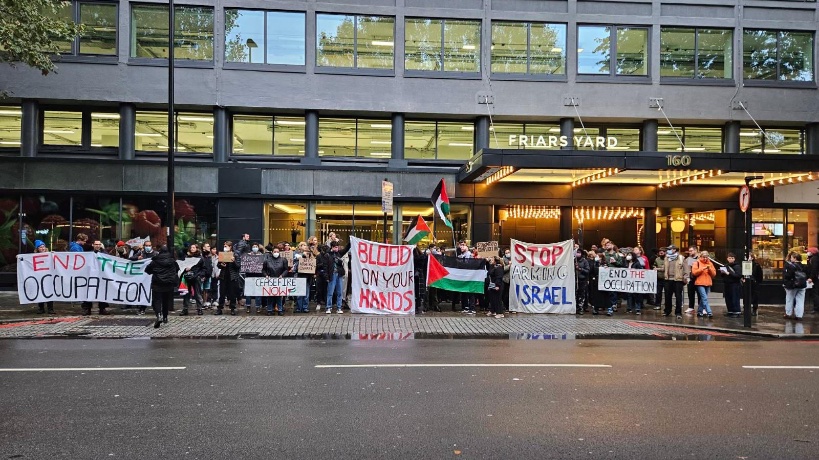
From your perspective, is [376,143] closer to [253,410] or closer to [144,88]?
[144,88]

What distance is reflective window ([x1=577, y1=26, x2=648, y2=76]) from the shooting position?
23672mm

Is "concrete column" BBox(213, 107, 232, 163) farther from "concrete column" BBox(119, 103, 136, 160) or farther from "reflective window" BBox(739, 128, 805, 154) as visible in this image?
"reflective window" BBox(739, 128, 805, 154)

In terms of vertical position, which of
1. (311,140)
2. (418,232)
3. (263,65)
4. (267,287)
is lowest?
(267,287)

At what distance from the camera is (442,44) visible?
2334 centimetres

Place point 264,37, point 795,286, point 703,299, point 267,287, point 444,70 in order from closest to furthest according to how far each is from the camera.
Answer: point 267,287, point 795,286, point 703,299, point 264,37, point 444,70

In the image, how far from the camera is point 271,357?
9.75 meters

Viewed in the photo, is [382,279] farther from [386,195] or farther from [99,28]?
[99,28]

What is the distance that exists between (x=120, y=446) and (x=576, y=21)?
74.4 feet

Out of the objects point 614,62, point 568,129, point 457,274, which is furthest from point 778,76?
point 457,274

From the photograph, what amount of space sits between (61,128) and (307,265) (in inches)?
503

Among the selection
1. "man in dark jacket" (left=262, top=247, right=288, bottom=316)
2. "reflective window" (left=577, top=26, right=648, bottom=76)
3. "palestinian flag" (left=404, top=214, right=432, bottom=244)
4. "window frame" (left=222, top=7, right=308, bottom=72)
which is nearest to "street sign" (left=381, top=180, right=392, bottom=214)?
"palestinian flag" (left=404, top=214, right=432, bottom=244)

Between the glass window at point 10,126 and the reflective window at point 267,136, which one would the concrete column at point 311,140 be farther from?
the glass window at point 10,126

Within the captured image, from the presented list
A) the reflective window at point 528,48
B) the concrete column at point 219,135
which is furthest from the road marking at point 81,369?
the reflective window at point 528,48

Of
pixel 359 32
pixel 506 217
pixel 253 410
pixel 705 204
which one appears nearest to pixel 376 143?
pixel 359 32
